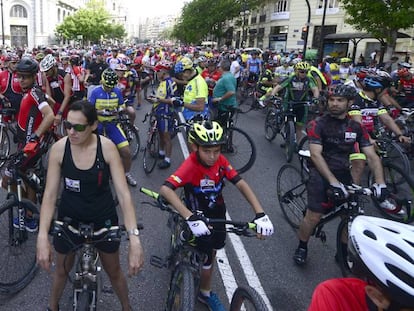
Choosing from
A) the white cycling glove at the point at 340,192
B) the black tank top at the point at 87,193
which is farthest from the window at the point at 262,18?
the black tank top at the point at 87,193

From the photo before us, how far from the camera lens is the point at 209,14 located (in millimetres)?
54062

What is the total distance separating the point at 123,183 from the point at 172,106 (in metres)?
4.69

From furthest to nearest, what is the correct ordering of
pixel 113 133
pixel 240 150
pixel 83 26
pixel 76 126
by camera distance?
pixel 83 26, pixel 240 150, pixel 113 133, pixel 76 126

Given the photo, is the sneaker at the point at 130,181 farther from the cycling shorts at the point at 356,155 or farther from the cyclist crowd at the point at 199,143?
the cycling shorts at the point at 356,155

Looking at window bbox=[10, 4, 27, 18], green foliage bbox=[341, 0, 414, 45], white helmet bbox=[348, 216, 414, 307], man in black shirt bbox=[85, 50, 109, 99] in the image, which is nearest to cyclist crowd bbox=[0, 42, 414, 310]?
white helmet bbox=[348, 216, 414, 307]

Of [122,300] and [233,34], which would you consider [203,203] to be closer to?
[122,300]

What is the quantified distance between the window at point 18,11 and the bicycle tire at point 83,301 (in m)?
100

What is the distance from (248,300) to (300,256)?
1861 mm

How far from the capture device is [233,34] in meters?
67.4

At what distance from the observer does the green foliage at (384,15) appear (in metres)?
16.9

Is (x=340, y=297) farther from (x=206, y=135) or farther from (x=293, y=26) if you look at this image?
(x=293, y=26)

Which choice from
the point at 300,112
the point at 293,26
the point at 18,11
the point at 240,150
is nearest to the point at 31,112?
the point at 240,150

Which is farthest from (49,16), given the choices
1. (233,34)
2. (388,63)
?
(388,63)

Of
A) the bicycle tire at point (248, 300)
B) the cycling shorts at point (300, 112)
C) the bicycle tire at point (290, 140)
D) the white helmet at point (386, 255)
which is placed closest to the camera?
the white helmet at point (386, 255)
